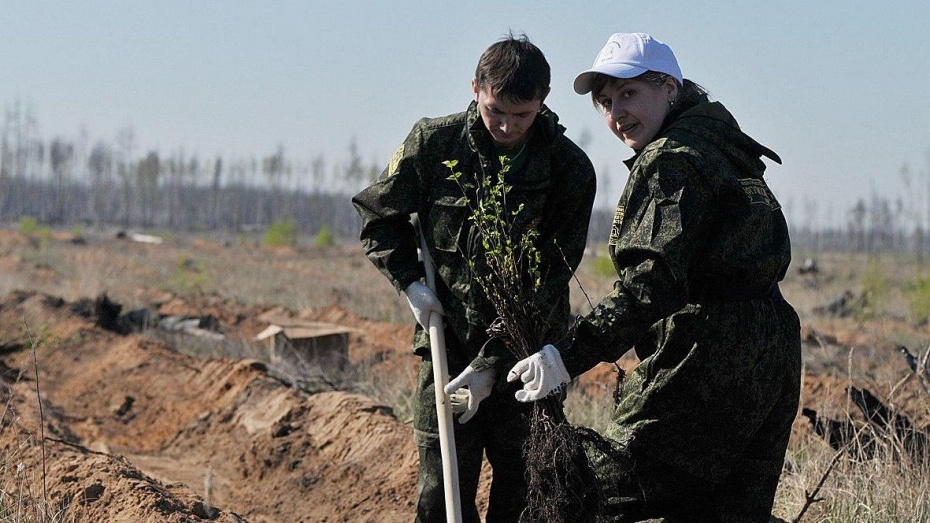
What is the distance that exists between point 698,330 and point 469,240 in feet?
3.55

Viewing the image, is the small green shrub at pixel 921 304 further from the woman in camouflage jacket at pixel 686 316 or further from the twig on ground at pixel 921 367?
the woman in camouflage jacket at pixel 686 316

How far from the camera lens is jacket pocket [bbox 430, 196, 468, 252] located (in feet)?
13.0

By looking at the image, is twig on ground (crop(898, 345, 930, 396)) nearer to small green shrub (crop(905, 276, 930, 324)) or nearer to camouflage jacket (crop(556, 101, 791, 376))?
camouflage jacket (crop(556, 101, 791, 376))

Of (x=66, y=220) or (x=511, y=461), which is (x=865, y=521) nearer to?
(x=511, y=461)

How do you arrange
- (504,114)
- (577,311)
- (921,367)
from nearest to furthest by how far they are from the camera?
(504,114), (921,367), (577,311)

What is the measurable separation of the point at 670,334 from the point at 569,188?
0.94 meters

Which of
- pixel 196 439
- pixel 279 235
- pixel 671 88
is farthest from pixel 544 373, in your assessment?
pixel 279 235

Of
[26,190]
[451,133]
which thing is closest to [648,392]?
[451,133]

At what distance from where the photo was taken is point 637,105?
10.4 feet

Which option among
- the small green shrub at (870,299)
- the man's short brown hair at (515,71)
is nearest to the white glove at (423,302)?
the man's short brown hair at (515,71)

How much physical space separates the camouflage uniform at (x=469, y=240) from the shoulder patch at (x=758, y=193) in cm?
92

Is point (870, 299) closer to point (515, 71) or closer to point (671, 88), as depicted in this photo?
point (515, 71)

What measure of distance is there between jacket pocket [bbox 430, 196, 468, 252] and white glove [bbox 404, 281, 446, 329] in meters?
0.17

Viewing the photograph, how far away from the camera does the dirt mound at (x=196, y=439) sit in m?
5.66
